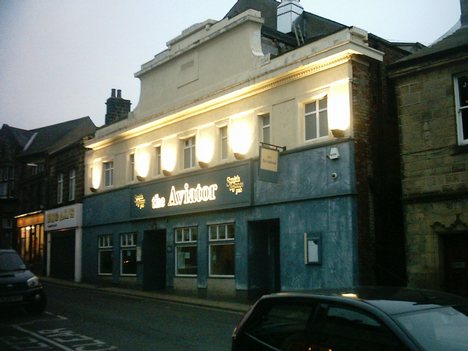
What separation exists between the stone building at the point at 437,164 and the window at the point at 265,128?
17.2ft

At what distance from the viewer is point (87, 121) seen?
44.5 metres

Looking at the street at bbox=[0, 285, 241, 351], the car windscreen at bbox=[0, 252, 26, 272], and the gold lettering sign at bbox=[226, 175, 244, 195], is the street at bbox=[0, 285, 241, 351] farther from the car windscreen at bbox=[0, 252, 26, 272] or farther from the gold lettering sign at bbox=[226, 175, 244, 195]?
the gold lettering sign at bbox=[226, 175, 244, 195]

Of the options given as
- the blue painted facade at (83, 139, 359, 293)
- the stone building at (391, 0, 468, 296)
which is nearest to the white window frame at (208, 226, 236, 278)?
the blue painted facade at (83, 139, 359, 293)

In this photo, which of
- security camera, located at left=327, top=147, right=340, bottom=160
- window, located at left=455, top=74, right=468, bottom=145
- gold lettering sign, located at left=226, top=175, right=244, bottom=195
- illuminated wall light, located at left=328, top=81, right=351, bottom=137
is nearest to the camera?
window, located at left=455, top=74, right=468, bottom=145

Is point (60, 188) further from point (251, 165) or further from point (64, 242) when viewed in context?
point (251, 165)

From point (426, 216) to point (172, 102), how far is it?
12775 mm

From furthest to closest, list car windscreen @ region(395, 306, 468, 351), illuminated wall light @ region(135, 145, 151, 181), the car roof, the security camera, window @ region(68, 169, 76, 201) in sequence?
window @ region(68, 169, 76, 201), illuminated wall light @ region(135, 145, 151, 181), the security camera, the car roof, car windscreen @ region(395, 306, 468, 351)

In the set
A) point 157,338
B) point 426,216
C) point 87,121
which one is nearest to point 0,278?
point 157,338

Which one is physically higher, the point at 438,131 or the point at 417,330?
the point at 438,131

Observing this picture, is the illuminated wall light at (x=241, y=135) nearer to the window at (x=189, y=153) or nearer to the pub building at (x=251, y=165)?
the pub building at (x=251, y=165)

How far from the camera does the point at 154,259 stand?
25281mm

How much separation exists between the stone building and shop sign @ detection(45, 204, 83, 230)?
20.6 meters

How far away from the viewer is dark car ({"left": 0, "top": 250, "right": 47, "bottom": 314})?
13.9 m

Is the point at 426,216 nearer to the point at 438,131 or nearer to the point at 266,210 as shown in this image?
the point at 438,131
